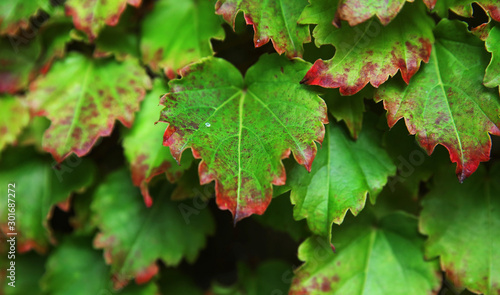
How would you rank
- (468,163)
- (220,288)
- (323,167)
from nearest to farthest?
(468,163) → (323,167) → (220,288)

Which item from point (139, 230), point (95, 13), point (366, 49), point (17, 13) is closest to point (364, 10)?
point (366, 49)

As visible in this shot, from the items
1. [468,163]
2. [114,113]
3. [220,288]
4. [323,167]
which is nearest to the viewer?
[468,163]

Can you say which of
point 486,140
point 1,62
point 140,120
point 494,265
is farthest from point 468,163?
point 1,62

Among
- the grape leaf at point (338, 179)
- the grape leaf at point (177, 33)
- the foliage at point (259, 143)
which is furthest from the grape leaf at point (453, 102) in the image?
the grape leaf at point (177, 33)

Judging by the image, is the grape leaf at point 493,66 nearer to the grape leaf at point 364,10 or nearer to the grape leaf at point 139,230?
the grape leaf at point 364,10

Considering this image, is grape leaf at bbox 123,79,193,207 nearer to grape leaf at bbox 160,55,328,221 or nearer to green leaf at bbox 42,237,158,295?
grape leaf at bbox 160,55,328,221

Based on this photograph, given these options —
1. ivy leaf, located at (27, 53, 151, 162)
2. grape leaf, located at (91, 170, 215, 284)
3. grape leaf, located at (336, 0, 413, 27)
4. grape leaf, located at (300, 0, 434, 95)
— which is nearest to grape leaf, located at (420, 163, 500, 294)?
grape leaf, located at (300, 0, 434, 95)

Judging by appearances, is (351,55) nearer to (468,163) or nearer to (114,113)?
(468,163)
